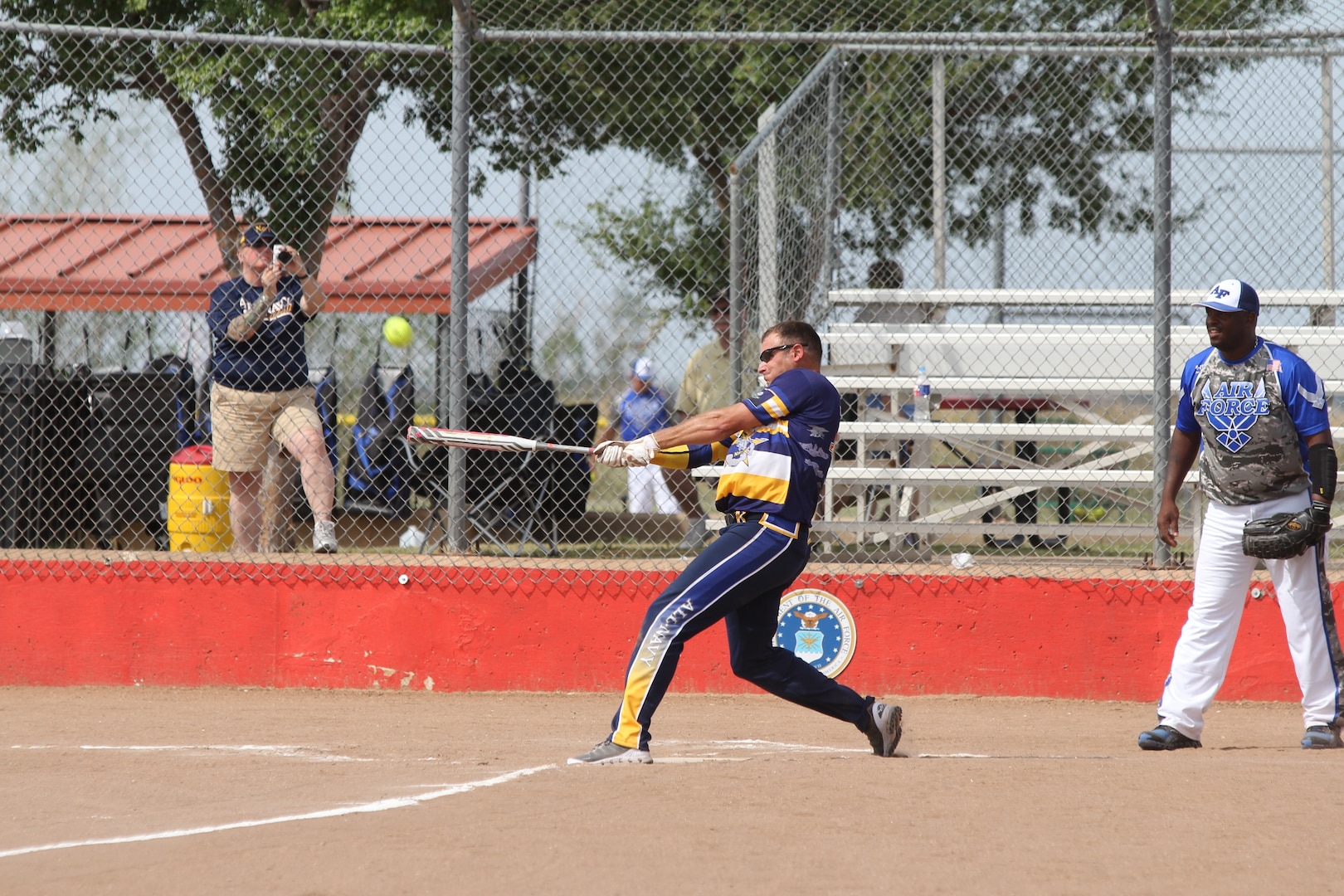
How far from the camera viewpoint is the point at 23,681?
7172 millimetres

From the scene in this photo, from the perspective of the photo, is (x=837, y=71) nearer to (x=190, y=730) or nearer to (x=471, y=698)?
(x=471, y=698)

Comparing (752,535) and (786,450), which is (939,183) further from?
(752,535)

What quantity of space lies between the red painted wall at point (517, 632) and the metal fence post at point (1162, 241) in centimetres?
69

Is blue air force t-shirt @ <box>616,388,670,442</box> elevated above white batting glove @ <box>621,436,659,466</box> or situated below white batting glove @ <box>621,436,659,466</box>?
above

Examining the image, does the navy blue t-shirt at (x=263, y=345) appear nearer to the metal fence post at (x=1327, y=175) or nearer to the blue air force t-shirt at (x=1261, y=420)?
the blue air force t-shirt at (x=1261, y=420)

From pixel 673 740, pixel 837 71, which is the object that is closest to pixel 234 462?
pixel 673 740

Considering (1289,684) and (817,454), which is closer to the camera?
(817,454)

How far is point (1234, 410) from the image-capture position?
212 inches

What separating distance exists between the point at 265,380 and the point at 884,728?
4.02m

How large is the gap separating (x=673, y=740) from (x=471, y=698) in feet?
5.30

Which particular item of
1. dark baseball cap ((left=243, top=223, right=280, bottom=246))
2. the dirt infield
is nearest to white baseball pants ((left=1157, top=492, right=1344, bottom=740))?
the dirt infield

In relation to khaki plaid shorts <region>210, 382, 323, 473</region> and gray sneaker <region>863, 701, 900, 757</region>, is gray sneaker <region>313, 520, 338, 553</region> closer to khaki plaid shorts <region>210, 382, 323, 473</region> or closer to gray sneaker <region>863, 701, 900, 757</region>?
khaki plaid shorts <region>210, 382, 323, 473</region>

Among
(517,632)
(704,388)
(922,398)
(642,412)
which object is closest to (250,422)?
(517,632)

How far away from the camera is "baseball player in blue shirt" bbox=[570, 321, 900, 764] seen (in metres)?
4.80
